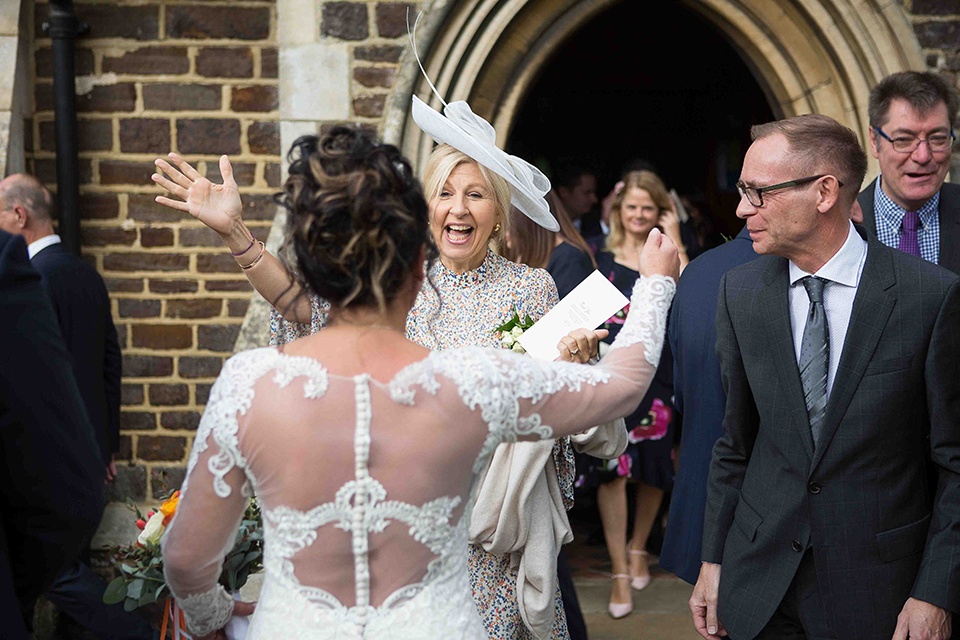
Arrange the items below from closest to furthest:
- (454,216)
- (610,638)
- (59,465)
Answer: (59,465)
(454,216)
(610,638)

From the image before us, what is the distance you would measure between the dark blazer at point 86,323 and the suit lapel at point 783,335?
3164 millimetres

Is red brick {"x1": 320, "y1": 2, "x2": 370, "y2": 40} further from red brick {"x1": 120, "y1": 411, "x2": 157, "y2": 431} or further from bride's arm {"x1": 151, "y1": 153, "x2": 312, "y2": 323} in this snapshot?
bride's arm {"x1": 151, "y1": 153, "x2": 312, "y2": 323}

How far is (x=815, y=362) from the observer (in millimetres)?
2621

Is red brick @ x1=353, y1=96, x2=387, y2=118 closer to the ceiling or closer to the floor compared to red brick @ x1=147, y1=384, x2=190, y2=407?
closer to the ceiling

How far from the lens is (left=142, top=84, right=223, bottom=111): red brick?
5527 mm

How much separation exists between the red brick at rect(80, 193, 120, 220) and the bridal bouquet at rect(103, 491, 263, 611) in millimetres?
2983

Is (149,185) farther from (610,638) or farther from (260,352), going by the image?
(260,352)

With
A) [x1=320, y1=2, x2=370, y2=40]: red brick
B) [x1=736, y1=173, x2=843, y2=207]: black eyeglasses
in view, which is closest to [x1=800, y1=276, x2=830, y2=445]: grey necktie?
[x1=736, y1=173, x2=843, y2=207]: black eyeglasses

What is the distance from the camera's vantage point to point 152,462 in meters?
5.65

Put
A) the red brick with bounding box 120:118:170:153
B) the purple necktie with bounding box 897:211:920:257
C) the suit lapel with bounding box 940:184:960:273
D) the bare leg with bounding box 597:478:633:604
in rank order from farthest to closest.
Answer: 1. the red brick with bounding box 120:118:170:153
2. the bare leg with bounding box 597:478:633:604
3. the purple necktie with bounding box 897:211:920:257
4. the suit lapel with bounding box 940:184:960:273

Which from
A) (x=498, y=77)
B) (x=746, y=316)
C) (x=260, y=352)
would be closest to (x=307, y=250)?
(x=260, y=352)

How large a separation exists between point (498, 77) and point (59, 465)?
3715 mm

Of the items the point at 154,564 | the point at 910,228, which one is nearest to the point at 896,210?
the point at 910,228

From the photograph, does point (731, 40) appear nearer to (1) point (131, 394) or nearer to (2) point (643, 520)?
(2) point (643, 520)
